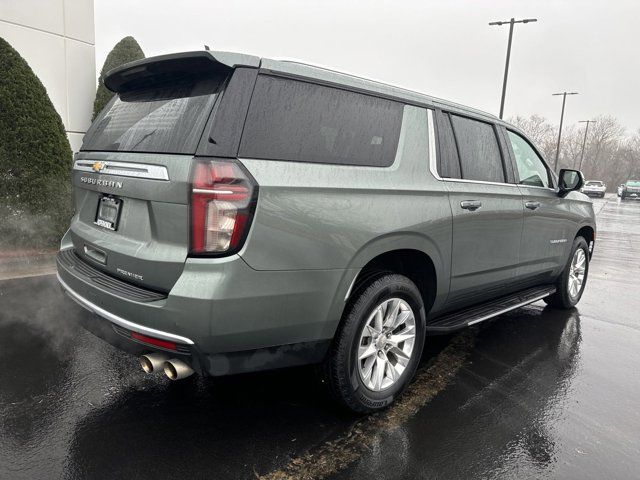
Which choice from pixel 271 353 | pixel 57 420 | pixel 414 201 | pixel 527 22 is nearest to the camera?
pixel 271 353

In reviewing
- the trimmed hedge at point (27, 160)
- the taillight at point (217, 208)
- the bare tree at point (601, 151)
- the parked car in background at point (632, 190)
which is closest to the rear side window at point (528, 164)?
the taillight at point (217, 208)

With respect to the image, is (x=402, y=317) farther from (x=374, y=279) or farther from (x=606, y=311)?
(x=606, y=311)

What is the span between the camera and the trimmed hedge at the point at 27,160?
684cm

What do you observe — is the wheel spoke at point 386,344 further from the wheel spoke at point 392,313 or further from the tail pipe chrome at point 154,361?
the tail pipe chrome at point 154,361

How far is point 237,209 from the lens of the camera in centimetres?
219

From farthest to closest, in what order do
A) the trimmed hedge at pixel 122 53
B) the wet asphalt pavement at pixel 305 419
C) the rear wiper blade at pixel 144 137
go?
the trimmed hedge at pixel 122 53 < the rear wiper blade at pixel 144 137 < the wet asphalt pavement at pixel 305 419

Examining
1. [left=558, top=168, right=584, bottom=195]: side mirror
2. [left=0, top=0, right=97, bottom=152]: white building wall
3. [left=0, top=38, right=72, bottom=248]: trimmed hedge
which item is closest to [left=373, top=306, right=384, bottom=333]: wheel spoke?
[left=558, top=168, right=584, bottom=195]: side mirror

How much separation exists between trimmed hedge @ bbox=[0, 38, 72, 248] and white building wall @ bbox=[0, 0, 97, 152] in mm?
2167

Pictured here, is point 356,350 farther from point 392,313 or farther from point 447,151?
point 447,151

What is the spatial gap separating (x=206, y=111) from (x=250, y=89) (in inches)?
9.3

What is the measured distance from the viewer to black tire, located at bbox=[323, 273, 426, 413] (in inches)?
104

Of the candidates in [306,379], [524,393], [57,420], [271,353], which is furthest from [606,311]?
[57,420]

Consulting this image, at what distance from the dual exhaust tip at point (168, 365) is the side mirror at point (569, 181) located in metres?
4.02

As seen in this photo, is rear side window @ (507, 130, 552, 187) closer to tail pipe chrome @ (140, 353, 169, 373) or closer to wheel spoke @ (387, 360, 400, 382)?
wheel spoke @ (387, 360, 400, 382)
